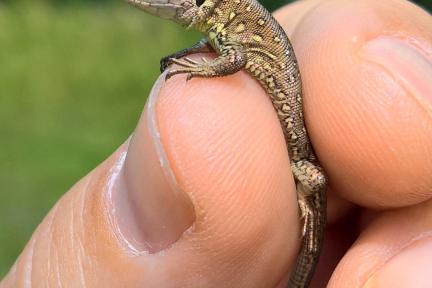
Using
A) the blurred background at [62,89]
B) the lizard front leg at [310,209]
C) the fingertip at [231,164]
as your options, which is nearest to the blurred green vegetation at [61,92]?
the blurred background at [62,89]

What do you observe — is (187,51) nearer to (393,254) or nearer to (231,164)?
(231,164)

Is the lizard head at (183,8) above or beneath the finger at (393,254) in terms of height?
above

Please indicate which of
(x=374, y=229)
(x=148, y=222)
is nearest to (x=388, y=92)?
(x=374, y=229)

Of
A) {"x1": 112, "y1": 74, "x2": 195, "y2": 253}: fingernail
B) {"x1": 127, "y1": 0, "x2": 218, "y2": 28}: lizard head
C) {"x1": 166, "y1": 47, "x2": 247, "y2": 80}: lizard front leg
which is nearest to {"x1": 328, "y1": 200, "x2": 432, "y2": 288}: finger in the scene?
{"x1": 112, "y1": 74, "x2": 195, "y2": 253}: fingernail

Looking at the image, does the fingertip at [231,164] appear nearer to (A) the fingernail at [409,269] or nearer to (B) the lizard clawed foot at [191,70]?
(B) the lizard clawed foot at [191,70]

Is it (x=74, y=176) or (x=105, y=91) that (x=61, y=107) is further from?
(x=74, y=176)

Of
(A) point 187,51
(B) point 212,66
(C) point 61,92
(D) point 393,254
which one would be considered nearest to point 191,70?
(B) point 212,66

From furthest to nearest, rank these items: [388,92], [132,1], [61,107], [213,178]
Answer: [61,107], [132,1], [388,92], [213,178]
